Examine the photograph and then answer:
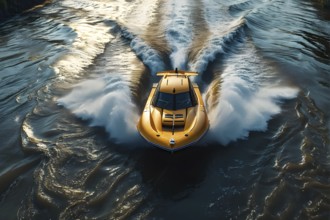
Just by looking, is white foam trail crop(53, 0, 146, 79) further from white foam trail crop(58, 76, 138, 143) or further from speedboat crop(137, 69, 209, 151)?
speedboat crop(137, 69, 209, 151)

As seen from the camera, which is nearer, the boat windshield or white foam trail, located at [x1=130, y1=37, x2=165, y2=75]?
the boat windshield

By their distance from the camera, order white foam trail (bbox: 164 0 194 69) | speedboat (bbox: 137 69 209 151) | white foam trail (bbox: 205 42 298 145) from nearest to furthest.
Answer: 1. speedboat (bbox: 137 69 209 151)
2. white foam trail (bbox: 205 42 298 145)
3. white foam trail (bbox: 164 0 194 69)

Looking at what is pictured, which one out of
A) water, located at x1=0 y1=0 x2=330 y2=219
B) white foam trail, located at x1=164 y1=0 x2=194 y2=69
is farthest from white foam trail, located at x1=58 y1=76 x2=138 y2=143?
white foam trail, located at x1=164 y1=0 x2=194 y2=69

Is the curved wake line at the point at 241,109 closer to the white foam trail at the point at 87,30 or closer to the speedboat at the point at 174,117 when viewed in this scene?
the speedboat at the point at 174,117

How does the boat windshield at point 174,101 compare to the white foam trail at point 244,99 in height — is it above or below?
above

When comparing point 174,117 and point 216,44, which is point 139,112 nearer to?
point 174,117

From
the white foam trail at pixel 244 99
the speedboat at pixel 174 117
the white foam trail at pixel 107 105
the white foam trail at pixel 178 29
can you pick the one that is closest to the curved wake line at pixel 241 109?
the white foam trail at pixel 244 99

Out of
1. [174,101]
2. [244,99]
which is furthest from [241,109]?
[174,101]
